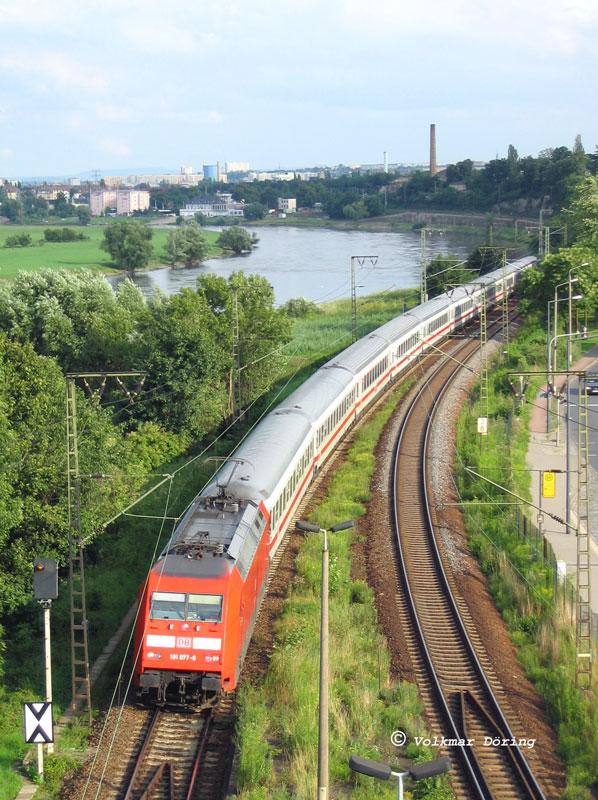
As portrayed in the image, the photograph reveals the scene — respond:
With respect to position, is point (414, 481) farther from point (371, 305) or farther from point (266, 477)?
point (371, 305)

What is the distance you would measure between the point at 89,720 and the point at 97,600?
6.15 meters

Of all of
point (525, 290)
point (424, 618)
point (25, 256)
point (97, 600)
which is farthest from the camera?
point (25, 256)

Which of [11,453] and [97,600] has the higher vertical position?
[11,453]

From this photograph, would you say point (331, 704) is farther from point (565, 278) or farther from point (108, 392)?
point (565, 278)

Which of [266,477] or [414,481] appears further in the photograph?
[414,481]

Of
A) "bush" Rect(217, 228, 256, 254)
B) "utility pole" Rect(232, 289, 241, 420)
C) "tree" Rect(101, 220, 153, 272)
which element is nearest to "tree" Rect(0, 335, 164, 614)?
"utility pole" Rect(232, 289, 241, 420)

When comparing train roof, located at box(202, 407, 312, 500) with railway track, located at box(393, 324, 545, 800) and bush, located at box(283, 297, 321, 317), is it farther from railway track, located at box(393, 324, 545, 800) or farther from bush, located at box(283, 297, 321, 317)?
bush, located at box(283, 297, 321, 317)

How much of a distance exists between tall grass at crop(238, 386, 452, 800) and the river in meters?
59.3

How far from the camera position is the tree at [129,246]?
112 meters

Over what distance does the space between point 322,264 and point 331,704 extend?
340ft

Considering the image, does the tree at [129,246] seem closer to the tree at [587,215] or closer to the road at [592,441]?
the tree at [587,215]

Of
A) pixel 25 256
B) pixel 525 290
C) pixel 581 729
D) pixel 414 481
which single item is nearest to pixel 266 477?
pixel 581 729

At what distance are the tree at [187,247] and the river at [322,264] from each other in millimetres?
2022

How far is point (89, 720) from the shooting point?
1741cm
